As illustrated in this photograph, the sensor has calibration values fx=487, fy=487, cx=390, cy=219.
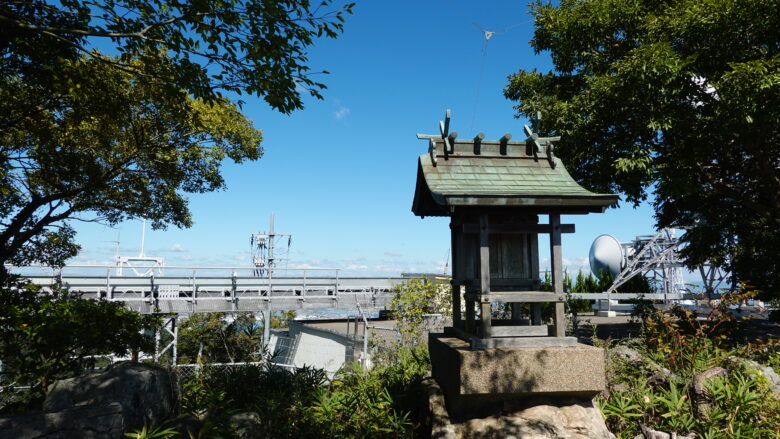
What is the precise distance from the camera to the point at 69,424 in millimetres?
4695

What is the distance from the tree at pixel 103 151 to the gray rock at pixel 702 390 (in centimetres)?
959

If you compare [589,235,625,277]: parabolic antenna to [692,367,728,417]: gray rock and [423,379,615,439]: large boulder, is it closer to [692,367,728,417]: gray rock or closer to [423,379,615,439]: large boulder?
[692,367,728,417]: gray rock

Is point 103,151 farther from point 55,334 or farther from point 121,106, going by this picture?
point 55,334

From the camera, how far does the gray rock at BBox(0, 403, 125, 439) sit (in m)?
4.47

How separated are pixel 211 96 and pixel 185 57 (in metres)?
0.73

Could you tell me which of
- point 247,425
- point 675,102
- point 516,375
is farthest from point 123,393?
point 675,102

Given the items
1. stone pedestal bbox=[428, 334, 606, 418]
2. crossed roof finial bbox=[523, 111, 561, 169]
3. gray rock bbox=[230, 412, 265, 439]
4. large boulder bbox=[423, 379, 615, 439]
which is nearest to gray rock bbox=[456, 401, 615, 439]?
large boulder bbox=[423, 379, 615, 439]

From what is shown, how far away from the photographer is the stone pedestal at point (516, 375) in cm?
586

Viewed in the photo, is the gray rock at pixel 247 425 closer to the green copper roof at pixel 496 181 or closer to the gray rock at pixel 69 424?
the gray rock at pixel 69 424

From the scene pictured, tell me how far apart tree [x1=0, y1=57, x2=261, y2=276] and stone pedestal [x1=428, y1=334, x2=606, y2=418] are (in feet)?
23.3

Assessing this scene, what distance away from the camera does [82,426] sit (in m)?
4.75

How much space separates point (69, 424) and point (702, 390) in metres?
7.58

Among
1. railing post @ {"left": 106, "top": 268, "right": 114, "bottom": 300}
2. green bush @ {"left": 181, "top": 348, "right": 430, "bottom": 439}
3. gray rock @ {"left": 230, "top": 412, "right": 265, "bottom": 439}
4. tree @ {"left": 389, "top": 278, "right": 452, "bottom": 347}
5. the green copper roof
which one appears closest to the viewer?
gray rock @ {"left": 230, "top": 412, "right": 265, "bottom": 439}

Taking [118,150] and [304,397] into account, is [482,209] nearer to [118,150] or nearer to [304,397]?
[304,397]
